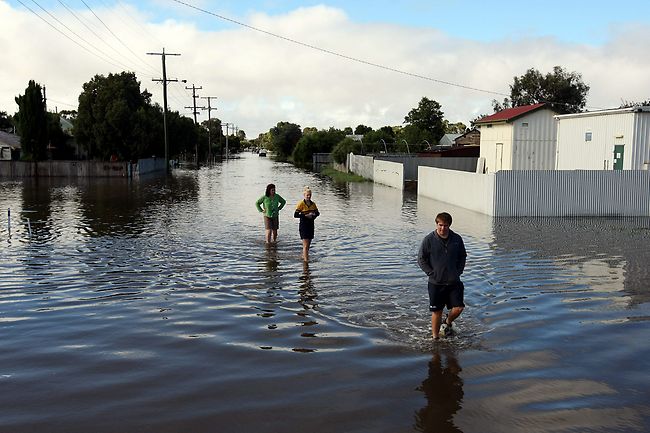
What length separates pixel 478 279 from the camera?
11.9m

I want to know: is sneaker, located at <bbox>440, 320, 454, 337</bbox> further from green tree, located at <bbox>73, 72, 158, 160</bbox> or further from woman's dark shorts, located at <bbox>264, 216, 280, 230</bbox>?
green tree, located at <bbox>73, 72, 158, 160</bbox>

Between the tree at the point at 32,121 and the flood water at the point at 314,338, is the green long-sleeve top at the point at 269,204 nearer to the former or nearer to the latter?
the flood water at the point at 314,338

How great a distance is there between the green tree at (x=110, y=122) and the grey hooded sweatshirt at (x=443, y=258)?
51543 millimetres

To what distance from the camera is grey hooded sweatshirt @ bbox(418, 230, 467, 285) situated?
7637mm

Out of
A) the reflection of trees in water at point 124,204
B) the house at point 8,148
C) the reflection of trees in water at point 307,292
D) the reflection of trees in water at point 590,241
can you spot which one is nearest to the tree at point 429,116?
the house at point 8,148

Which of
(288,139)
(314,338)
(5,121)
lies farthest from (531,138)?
(288,139)

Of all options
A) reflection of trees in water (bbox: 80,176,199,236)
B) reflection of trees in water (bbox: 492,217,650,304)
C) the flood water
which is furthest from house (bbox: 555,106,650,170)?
reflection of trees in water (bbox: 80,176,199,236)

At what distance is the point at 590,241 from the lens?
16.7 m

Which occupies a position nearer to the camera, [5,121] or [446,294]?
[446,294]

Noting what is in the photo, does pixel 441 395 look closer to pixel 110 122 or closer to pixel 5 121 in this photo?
pixel 110 122

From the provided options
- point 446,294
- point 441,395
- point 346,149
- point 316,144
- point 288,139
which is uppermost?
point 288,139

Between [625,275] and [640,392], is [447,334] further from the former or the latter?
[625,275]

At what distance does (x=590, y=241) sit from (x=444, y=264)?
10.7m

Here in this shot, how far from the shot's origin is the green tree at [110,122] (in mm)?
55438
